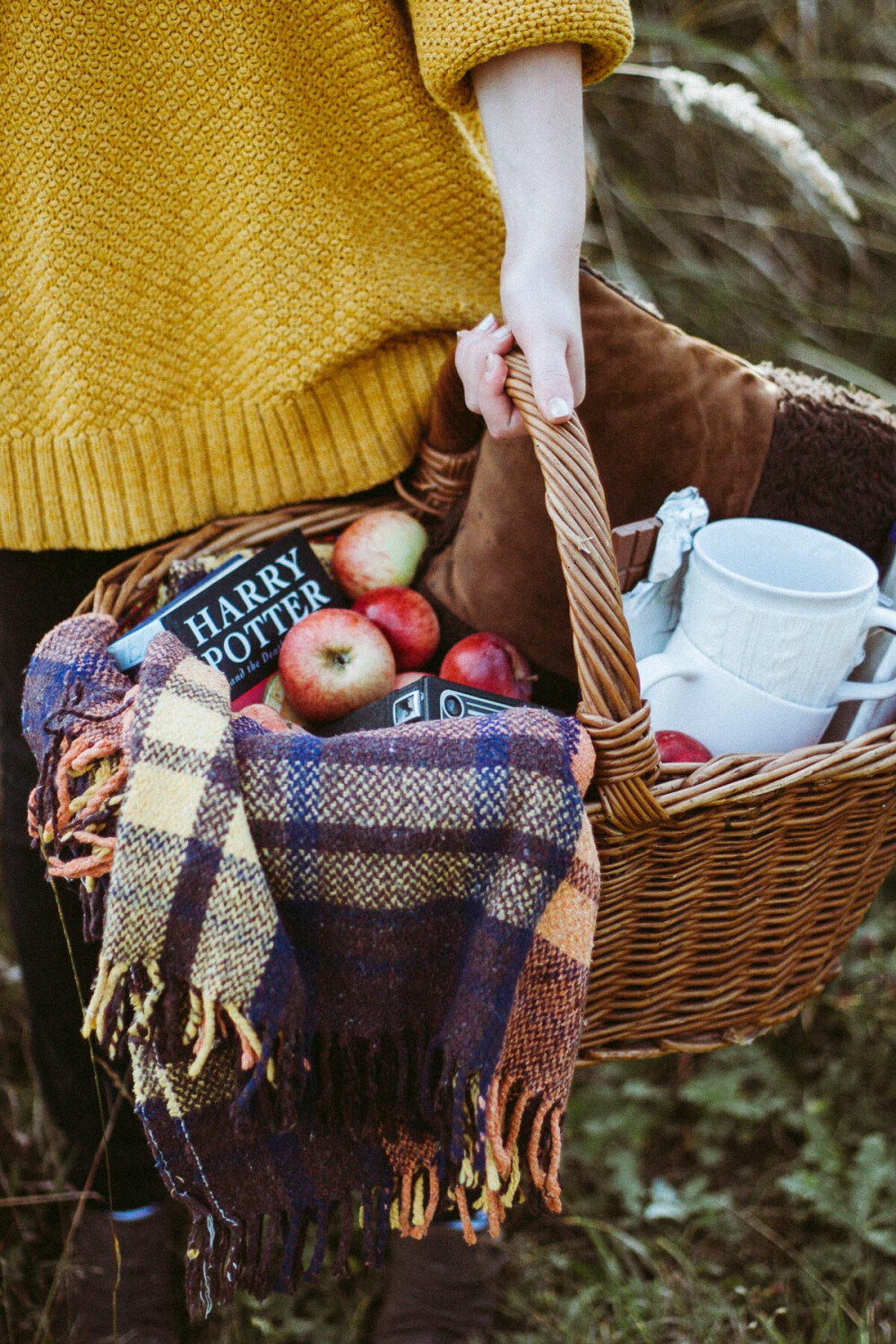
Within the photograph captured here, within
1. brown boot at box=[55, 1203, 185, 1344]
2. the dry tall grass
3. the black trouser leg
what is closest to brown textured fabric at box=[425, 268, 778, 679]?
the black trouser leg

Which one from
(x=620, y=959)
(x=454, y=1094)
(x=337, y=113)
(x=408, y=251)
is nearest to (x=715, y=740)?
(x=620, y=959)

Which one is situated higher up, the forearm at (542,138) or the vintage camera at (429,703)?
the forearm at (542,138)

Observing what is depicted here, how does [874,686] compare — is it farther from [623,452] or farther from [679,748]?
[623,452]

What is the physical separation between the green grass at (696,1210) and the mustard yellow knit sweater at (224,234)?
0.94m

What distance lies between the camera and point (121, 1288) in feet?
3.93

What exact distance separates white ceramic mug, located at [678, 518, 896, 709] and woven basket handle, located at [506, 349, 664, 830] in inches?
7.5

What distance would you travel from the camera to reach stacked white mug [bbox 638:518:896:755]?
863mm

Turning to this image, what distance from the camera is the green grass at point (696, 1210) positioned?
1193 mm

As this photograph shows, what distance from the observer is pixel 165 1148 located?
2.35 ft

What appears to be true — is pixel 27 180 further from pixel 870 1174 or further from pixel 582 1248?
pixel 870 1174

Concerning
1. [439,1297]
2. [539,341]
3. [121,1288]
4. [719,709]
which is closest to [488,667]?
[719,709]

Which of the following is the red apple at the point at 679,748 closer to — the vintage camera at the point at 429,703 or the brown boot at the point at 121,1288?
the vintage camera at the point at 429,703

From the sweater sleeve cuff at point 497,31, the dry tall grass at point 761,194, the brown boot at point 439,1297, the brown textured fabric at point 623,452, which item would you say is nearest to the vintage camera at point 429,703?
the brown textured fabric at point 623,452

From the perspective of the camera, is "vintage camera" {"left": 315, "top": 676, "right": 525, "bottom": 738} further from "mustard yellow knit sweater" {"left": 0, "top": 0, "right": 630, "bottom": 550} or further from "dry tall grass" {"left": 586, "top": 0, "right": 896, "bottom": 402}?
"dry tall grass" {"left": 586, "top": 0, "right": 896, "bottom": 402}
